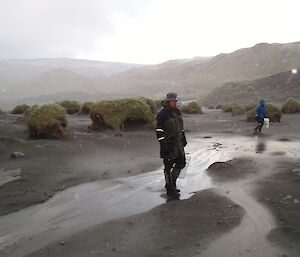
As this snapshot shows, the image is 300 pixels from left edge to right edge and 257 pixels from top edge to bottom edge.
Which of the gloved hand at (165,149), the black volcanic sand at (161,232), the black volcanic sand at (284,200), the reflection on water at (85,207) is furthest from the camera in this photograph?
the gloved hand at (165,149)

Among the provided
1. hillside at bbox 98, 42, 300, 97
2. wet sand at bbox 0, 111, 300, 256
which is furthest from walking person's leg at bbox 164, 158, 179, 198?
hillside at bbox 98, 42, 300, 97

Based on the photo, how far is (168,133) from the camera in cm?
732

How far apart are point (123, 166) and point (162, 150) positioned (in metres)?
3.38

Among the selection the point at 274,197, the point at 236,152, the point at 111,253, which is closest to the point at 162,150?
the point at 274,197

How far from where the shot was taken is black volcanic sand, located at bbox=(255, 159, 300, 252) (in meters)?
5.19

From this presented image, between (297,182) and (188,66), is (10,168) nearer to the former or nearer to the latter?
(297,182)

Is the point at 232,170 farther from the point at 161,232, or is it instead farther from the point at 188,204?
the point at 161,232

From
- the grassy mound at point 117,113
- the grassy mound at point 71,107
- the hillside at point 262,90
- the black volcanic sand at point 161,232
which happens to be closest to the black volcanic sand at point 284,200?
the black volcanic sand at point 161,232

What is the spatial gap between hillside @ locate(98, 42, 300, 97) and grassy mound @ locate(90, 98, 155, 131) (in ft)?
214

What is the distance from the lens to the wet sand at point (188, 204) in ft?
16.4

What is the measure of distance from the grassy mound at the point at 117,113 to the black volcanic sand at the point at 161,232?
441 inches

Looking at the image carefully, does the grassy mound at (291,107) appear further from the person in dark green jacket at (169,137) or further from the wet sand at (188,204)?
the person in dark green jacket at (169,137)

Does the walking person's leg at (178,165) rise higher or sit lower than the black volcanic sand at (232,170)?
higher

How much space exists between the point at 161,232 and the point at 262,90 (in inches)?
1967
